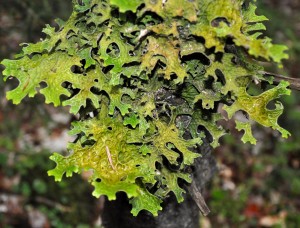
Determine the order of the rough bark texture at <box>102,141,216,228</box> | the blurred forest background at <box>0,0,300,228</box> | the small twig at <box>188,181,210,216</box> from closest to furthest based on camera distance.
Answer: the small twig at <box>188,181,210,216</box>, the rough bark texture at <box>102,141,216,228</box>, the blurred forest background at <box>0,0,300,228</box>

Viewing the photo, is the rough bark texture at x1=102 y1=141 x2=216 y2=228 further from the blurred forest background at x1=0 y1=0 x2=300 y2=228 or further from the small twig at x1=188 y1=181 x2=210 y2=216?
the blurred forest background at x1=0 y1=0 x2=300 y2=228

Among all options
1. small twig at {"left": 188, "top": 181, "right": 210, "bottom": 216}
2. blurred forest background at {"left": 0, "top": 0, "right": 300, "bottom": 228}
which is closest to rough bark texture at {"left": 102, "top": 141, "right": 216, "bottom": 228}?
small twig at {"left": 188, "top": 181, "right": 210, "bottom": 216}

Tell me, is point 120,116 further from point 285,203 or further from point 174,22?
Result: point 285,203

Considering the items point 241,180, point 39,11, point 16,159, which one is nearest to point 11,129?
point 16,159

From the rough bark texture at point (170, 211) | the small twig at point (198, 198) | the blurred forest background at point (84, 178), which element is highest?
the small twig at point (198, 198)

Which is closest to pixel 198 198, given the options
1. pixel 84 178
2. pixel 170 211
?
pixel 170 211

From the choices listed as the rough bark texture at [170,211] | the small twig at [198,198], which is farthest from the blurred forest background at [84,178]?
the small twig at [198,198]

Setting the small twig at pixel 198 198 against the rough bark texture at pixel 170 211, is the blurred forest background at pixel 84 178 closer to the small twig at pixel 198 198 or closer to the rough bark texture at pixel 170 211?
the rough bark texture at pixel 170 211

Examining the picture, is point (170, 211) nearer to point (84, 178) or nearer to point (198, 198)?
point (198, 198)

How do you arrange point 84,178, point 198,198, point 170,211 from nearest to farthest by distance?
point 198,198 → point 170,211 → point 84,178
